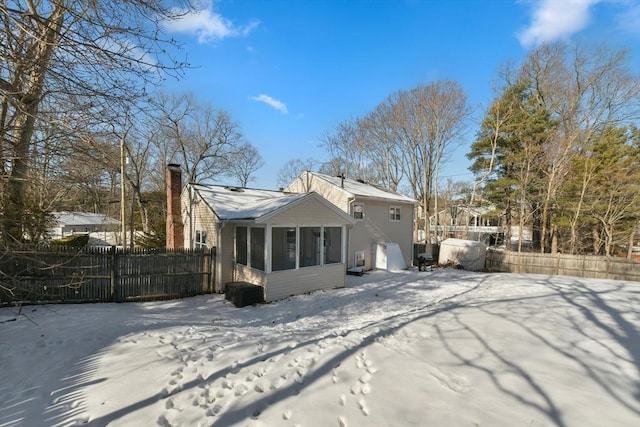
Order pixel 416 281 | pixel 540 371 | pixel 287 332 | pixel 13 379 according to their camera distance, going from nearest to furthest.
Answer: pixel 540 371, pixel 13 379, pixel 287 332, pixel 416 281

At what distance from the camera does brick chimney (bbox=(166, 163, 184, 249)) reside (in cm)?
1259

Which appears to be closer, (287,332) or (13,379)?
(13,379)

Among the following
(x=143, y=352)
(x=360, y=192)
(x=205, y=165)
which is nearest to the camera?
(x=143, y=352)

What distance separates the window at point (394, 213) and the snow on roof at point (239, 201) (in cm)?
738

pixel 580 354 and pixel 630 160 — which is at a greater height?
pixel 630 160

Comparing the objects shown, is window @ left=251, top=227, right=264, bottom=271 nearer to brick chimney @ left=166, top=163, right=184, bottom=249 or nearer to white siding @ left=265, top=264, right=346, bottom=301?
white siding @ left=265, top=264, right=346, bottom=301

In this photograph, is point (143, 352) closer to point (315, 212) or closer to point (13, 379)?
point (13, 379)

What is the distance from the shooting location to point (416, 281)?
12844 millimetres

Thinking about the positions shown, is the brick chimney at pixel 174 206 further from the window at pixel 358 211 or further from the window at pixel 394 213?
the window at pixel 394 213

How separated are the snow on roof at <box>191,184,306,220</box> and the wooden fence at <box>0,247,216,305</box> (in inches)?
71.1

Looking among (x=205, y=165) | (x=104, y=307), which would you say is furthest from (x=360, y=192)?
(x=205, y=165)

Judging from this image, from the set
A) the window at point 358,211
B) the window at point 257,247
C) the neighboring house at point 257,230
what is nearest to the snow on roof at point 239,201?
the neighboring house at point 257,230

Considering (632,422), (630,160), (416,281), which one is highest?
(630,160)

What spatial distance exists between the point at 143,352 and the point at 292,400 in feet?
9.55
